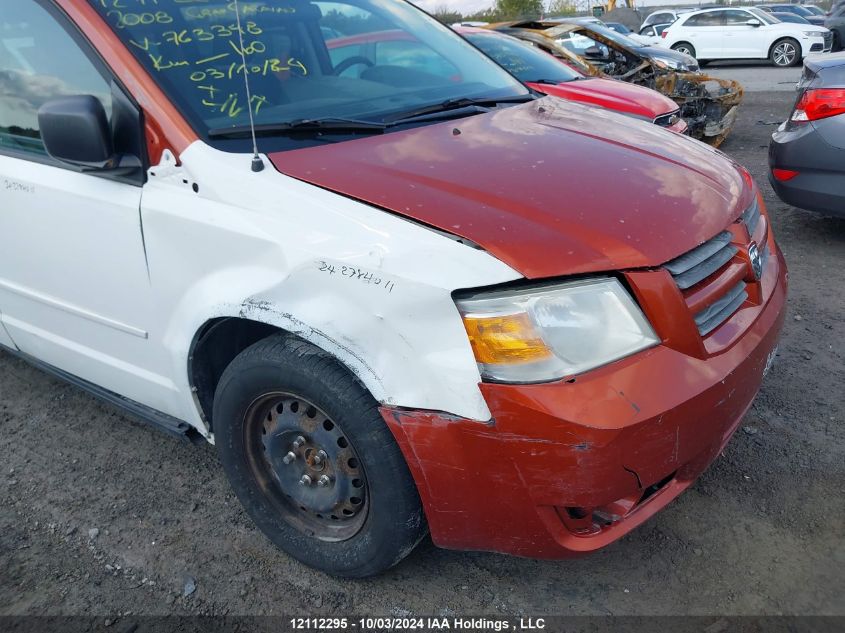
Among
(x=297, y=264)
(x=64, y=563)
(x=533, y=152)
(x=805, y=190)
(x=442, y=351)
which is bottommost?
(x=64, y=563)

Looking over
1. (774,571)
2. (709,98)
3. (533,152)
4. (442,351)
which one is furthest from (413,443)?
(709,98)

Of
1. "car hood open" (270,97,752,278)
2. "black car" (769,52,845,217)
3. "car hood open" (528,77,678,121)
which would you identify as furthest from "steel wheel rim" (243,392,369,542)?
"car hood open" (528,77,678,121)

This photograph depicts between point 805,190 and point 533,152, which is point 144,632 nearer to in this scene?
point 533,152

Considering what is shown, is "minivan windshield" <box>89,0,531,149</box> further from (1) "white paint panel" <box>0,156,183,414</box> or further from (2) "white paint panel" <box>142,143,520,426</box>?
(1) "white paint panel" <box>0,156,183,414</box>

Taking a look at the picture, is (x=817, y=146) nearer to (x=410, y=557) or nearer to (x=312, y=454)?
(x=410, y=557)

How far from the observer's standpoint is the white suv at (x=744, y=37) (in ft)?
60.4

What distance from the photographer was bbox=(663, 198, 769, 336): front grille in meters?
1.97

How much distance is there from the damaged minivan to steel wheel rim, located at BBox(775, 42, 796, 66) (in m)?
19.2

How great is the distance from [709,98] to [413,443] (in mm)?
7648

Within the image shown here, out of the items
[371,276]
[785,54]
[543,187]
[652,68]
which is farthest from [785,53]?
[371,276]

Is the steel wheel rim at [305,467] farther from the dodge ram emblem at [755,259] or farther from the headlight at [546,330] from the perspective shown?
the dodge ram emblem at [755,259]

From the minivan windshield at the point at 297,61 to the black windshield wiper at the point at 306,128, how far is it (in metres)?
0.01

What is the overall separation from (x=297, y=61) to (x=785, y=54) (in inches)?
792

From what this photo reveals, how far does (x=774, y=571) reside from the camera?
2250mm
